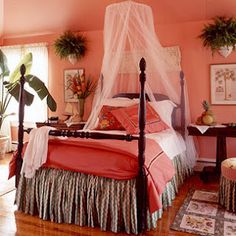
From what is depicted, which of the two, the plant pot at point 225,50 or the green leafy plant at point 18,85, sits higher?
the plant pot at point 225,50

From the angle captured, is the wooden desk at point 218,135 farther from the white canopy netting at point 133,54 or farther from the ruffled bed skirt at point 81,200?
the ruffled bed skirt at point 81,200

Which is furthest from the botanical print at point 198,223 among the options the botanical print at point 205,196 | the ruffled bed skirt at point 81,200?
the botanical print at point 205,196

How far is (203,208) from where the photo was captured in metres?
3.15

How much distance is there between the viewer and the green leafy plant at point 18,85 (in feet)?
14.3

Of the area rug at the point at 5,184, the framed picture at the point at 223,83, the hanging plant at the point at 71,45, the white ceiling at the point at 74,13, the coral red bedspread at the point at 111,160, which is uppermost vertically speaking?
the white ceiling at the point at 74,13

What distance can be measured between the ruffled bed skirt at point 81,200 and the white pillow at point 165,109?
3.85ft

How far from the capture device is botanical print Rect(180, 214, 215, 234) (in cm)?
268

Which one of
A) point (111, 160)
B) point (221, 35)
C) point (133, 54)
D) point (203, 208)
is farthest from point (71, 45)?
point (203, 208)

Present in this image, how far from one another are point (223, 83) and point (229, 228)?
2393 millimetres

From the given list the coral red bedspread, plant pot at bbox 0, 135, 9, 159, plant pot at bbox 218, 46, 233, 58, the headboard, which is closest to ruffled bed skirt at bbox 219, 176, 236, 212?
the coral red bedspread

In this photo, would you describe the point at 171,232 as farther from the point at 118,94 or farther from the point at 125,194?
the point at 118,94

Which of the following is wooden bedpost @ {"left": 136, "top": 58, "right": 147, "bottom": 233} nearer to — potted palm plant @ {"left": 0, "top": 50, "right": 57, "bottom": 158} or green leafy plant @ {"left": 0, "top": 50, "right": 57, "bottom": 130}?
green leafy plant @ {"left": 0, "top": 50, "right": 57, "bottom": 130}

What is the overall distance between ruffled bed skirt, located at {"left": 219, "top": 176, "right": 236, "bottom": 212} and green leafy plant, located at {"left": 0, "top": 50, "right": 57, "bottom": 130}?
2.67 m

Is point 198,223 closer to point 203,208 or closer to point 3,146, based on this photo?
point 203,208
